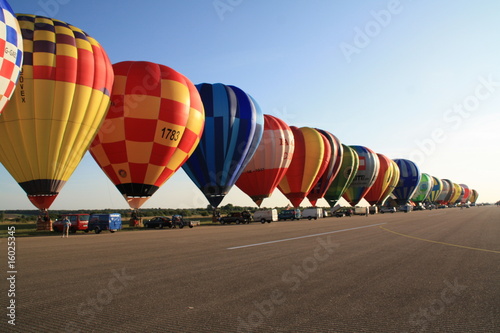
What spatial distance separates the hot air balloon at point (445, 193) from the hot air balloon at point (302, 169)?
389 feet

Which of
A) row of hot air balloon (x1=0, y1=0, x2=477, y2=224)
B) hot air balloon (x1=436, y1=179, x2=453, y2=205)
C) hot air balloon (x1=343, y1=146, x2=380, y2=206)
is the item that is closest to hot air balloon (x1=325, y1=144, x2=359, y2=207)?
hot air balloon (x1=343, y1=146, x2=380, y2=206)

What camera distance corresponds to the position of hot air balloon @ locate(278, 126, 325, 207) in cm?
5359

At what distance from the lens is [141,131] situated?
28.5 meters

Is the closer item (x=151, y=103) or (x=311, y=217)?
(x=151, y=103)

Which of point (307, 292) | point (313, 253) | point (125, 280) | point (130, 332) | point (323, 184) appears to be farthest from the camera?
point (323, 184)

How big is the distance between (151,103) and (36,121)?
8.55 metres

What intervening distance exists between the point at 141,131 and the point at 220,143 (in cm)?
1091

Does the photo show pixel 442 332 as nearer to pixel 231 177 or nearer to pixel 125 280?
pixel 125 280

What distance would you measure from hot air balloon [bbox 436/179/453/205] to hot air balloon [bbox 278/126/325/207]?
118593 mm

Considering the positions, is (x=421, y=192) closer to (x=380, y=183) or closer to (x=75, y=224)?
(x=380, y=183)

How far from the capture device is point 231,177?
3881cm

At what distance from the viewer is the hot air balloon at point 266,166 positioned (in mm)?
46812

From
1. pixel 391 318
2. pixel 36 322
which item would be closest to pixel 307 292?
pixel 391 318

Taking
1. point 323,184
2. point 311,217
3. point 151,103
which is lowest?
point 311,217
